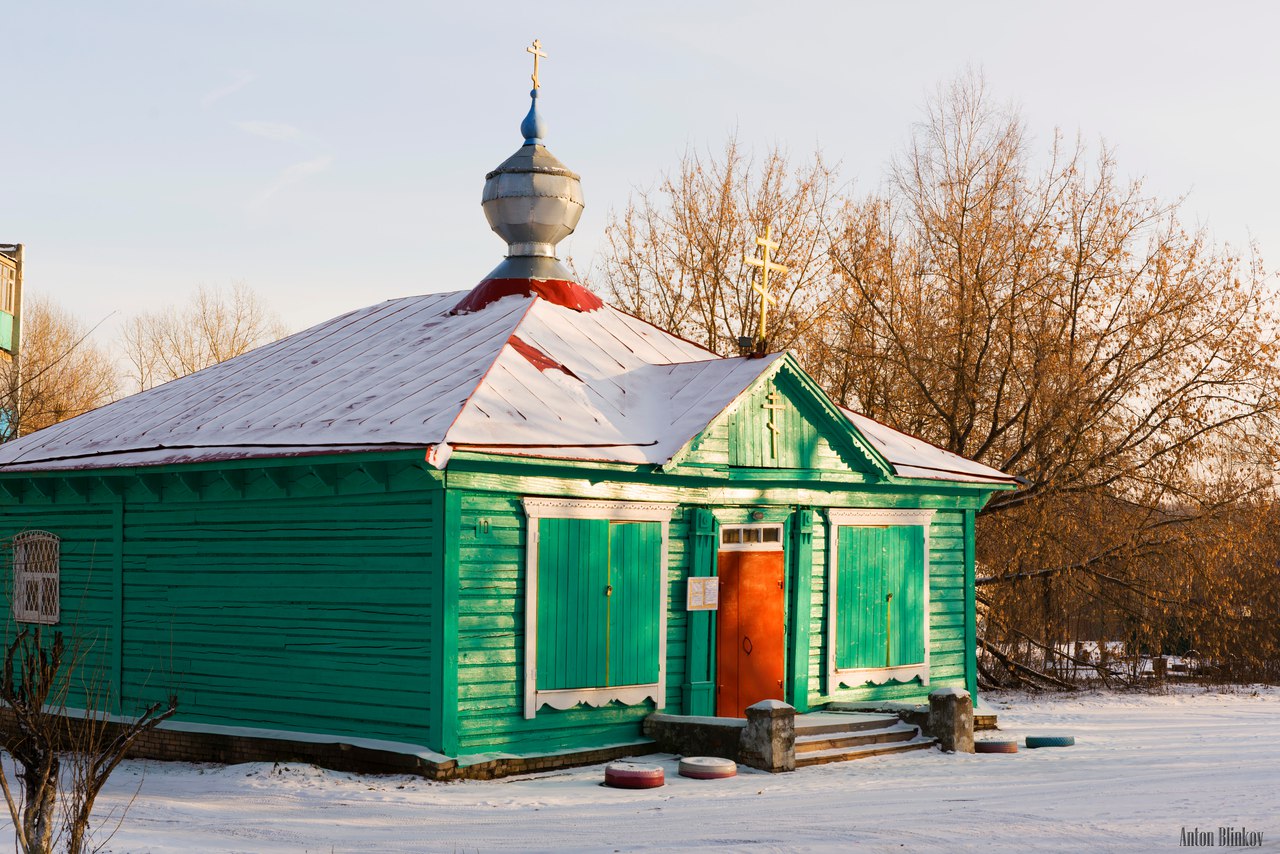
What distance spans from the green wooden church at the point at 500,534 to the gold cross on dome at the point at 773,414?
29 mm

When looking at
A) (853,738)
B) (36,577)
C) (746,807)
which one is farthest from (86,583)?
(853,738)

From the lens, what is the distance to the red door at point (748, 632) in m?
14.3

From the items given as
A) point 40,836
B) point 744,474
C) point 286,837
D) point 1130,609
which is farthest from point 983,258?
point 40,836

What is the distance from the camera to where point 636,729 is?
1347 cm

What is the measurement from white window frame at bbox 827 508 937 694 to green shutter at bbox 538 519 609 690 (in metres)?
3.28

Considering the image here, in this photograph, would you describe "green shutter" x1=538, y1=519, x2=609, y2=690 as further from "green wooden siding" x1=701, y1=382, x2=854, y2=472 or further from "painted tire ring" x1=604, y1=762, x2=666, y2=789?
"green wooden siding" x1=701, y1=382, x2=854, y2=472

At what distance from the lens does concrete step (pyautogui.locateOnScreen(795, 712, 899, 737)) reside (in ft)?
45.3

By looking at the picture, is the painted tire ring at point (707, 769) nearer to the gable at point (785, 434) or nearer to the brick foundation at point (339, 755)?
the brick foundation at point (339, 755)

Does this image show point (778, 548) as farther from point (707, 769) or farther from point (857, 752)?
point (707, 769)

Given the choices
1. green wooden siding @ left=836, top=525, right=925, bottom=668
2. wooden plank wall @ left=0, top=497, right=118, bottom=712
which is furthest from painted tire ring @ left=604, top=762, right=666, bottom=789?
wooden plank wall @ left=0, top=497, right=118, bottom=712

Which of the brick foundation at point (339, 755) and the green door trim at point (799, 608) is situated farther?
the green door trim at point (799, 608)

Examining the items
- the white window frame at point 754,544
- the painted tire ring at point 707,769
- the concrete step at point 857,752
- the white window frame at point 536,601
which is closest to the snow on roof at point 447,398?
the white window frame at point 536,601

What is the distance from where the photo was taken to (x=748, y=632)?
14477 millimetres

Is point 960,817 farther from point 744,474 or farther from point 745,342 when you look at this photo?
point 745,342
